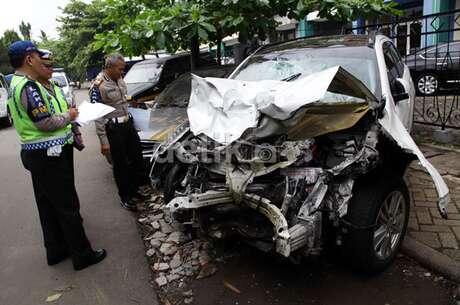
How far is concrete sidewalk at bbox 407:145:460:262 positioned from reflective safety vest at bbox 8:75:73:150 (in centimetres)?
322

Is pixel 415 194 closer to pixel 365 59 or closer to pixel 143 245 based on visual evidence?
pixel 365 59

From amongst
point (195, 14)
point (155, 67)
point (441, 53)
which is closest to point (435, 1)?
point (441, 53)

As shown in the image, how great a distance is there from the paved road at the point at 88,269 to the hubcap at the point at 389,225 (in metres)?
1.79

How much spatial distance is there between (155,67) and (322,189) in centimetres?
782

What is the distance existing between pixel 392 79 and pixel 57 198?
11.0 ft

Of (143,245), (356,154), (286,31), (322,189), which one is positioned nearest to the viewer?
(322,189)

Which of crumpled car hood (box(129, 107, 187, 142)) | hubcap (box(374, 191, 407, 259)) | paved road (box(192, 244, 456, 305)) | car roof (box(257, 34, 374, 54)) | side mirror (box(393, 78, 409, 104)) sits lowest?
paved road (box(192, 244, 456, 305))

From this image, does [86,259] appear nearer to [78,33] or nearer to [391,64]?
[391,64]

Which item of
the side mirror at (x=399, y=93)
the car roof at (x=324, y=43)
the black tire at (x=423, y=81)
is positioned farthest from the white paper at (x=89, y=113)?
the black tire at (x=423, y=81)

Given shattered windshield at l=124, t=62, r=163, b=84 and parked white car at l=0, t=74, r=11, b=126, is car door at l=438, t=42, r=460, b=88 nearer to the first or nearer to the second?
shattered windshield at l=124, t=62, r=163, b=84

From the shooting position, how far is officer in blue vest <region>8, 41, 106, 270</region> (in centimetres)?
323

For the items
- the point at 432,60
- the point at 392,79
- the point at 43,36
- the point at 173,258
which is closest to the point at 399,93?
the point at 392,79

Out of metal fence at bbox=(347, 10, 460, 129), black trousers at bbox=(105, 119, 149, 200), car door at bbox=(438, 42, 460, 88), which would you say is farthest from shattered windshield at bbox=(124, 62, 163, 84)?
car door at bbox=(438, 42, 460, 88)

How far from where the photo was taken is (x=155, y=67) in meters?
9.90
